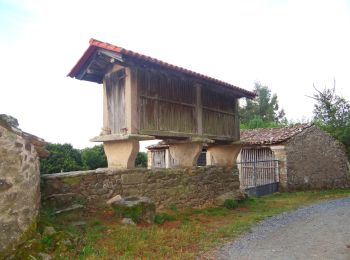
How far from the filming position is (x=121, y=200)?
649 cm

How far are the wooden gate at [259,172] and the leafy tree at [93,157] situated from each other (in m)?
8.13

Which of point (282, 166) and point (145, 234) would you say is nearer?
point (145, 234)

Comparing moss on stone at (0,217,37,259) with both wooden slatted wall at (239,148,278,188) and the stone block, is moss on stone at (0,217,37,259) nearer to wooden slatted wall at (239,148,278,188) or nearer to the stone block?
the stone block

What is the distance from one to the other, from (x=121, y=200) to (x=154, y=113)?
2216mm

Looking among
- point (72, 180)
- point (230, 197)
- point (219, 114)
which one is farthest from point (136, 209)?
point (219, 114)

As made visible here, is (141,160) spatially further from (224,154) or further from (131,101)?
(131,101)

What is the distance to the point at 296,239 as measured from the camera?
5598 millimetres

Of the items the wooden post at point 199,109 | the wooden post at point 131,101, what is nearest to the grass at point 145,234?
the wooden post at point 131,101

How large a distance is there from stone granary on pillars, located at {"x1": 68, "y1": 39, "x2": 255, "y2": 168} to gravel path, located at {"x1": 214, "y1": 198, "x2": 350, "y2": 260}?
2919 millimetres

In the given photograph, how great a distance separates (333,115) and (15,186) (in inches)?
773

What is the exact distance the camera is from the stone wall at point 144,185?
6.07 meters

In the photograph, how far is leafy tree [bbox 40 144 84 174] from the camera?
528 inches

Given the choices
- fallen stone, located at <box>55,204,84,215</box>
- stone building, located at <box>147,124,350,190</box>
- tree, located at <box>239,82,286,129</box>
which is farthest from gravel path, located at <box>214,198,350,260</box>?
tree, located at <box>239,82,286,129</box>

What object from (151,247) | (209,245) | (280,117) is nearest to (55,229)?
(151,247)
